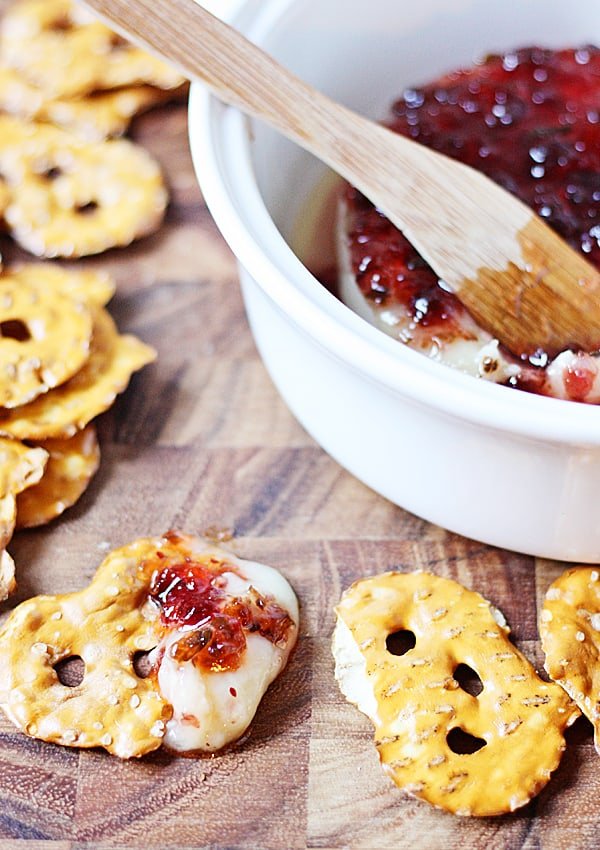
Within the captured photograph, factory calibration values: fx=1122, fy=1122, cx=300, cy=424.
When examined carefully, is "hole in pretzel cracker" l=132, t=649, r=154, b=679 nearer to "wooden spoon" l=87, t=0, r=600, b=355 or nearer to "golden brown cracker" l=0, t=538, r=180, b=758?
"golden brown cracker" l=0, t=538, r=180, b=758

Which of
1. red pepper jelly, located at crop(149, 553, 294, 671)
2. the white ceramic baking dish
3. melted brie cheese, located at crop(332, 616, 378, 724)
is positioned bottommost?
red pepper jelly, located at crop(149, 553, 294, 671)

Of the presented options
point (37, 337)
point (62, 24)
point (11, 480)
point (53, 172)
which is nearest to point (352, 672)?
point (11, 480)

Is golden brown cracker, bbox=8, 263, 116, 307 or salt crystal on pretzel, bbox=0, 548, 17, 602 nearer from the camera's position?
salt crystal on pretzel, bbox=0, 548, 17, 602

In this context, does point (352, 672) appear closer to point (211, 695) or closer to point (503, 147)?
point (211, 695)

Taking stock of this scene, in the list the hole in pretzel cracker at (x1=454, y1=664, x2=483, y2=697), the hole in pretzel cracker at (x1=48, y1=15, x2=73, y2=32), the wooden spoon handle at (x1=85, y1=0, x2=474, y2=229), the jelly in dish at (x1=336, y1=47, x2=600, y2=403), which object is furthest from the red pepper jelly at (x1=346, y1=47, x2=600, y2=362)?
the hole in pretzel cracker at (x1=48, y1=15, x2=73, y2=32)

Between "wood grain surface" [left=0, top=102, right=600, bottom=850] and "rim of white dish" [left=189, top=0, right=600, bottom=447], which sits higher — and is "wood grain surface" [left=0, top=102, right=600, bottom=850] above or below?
below

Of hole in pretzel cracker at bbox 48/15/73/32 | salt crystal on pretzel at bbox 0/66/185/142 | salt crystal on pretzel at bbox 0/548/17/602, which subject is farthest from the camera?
hole in pretzel cracker at bbox 48/15/73/32

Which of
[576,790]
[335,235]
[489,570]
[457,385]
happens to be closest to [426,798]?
[576,790]

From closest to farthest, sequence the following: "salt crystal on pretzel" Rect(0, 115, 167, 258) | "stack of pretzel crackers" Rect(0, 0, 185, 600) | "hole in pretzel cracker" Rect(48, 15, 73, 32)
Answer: "stack of pretzel crackers" Rect(0, 0, 185, 600) < "salt crystal on pretzel" Rect(0, 115, 167, 258) < "hole in pretzel cracker" Rect(48, 15, 73, 32)
